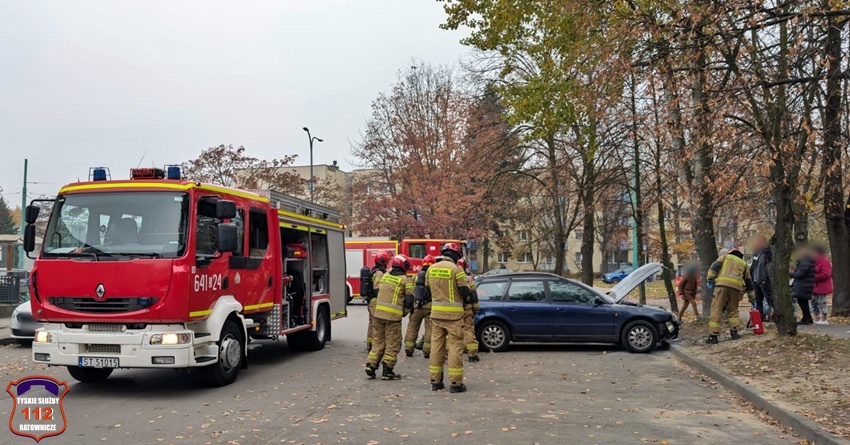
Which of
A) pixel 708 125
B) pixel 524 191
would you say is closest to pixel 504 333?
pixel 708 125

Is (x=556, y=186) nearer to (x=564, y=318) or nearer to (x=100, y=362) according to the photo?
(x=564, y=318)

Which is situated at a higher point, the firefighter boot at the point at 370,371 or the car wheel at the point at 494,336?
the car wheel at the point at 494,336

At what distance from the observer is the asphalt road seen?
668 centimetres

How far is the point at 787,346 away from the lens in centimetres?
1101

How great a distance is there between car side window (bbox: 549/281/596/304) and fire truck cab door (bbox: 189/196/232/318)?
257 inches

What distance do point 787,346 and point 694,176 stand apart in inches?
238

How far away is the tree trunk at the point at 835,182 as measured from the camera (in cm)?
1009

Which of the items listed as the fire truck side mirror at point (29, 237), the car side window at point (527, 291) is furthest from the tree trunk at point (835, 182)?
the fire truck side mirror at point (29, 237)

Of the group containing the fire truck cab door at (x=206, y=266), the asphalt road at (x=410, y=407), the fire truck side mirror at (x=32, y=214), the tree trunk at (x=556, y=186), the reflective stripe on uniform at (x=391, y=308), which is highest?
the tree trunk at (x=556, y=186)

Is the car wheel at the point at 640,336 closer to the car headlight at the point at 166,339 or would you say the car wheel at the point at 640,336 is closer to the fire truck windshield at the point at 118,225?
the car headlight at the point at 166,339

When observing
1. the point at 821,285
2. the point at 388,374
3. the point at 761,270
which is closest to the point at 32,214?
the point at 388,374

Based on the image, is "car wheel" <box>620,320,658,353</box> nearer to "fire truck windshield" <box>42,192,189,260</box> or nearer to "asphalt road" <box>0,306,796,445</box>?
"asphalt road" <box>0,306,796,445</box>

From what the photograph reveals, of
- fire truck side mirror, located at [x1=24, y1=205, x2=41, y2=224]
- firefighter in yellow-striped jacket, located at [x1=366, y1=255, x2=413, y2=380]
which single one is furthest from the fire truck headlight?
firefighter in yellow-striped jacket, located at [x1=366, y1=255, x2=413, y2=380]

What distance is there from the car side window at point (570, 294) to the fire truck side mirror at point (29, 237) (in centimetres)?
880
